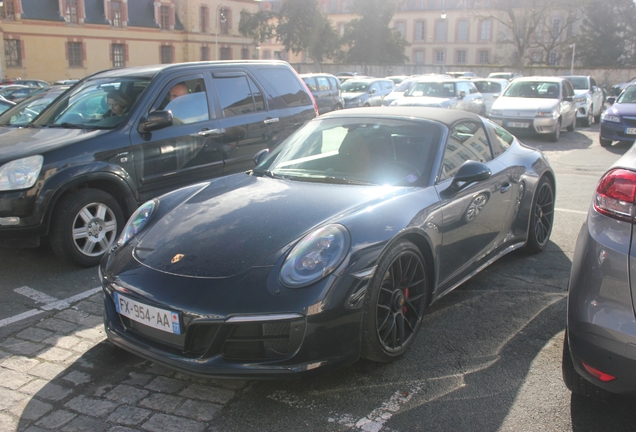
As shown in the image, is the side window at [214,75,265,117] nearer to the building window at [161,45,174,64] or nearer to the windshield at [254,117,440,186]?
the windshield at [254,117,440,186]

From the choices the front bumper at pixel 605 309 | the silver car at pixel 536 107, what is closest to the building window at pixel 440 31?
the silver car at pixel 536 107

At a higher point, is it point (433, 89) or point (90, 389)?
point (433, 89)

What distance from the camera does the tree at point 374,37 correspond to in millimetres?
65625

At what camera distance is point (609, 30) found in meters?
59.8

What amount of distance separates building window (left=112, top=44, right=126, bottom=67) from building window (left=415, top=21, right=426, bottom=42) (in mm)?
40134

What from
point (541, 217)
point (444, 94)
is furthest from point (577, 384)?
point (444, 94)

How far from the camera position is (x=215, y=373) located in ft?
9.14

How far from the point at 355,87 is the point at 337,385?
23.3m

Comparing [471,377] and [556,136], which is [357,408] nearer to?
[471,377]

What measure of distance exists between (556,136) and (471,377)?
13.4 metres

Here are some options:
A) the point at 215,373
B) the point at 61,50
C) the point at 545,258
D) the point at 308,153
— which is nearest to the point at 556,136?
the point at 545,258

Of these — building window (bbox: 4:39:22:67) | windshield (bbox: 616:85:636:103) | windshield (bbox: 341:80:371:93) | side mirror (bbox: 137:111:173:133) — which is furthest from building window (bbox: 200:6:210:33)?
side mirror (bbox: 137:111:173:133)

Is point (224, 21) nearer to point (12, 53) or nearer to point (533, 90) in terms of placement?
point (12, 53)

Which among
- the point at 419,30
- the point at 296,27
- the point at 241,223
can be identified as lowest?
the point at 241,223
